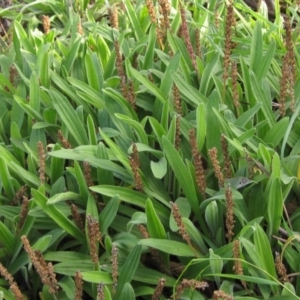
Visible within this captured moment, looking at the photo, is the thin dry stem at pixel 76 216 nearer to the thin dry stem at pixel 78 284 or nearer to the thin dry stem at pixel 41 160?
the thin dry stem at pixel 41 160

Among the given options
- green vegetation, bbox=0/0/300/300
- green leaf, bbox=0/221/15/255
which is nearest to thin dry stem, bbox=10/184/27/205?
green vegetation, bbox=0/0/300/300

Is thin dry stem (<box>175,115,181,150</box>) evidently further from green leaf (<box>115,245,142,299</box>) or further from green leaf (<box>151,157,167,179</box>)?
green leaf (<box>115,245,142,299</box>)

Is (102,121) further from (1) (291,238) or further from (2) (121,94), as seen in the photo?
(1) (291,238)

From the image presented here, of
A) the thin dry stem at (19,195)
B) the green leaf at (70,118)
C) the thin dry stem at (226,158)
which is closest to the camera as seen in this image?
the thin dry stem at (226,158)

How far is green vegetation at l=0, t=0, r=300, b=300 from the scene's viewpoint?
61.5 inches

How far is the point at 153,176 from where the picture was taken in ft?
6.11

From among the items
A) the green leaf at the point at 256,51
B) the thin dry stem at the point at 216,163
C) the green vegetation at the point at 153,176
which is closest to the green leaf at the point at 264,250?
the green vegetation at the point at 153,176

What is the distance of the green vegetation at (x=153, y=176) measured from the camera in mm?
1562

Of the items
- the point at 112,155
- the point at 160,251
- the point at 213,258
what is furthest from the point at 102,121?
the point at 213,258

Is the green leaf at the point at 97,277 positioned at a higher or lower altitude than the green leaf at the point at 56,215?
lower

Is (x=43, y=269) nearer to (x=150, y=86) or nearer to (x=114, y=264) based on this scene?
(x=114, y=264)

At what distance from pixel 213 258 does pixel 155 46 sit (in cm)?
133

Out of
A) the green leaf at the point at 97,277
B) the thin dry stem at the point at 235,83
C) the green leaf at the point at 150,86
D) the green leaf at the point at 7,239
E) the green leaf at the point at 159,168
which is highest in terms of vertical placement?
the thin dry stem at the point at 235,83

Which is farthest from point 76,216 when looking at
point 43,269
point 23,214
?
point 43,269
